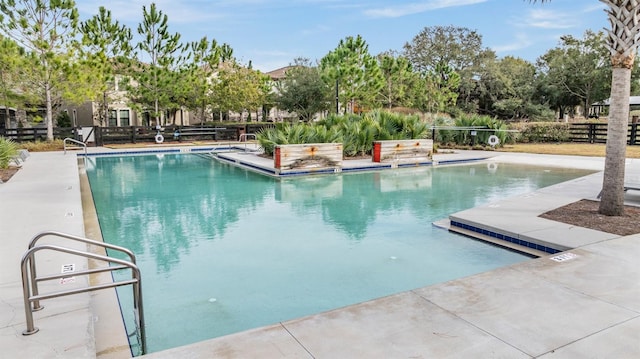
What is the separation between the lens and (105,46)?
22953 millimetres

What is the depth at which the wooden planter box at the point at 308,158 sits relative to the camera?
12.2 meters

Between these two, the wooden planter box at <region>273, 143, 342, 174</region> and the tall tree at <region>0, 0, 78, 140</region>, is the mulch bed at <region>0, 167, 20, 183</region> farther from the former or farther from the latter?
the tall tree at <region>0, 0, 78, 140</region>

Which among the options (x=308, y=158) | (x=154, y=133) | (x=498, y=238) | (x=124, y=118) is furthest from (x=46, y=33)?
(x=498, y=238)

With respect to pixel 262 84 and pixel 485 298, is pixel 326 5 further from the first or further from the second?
pixel 485 298

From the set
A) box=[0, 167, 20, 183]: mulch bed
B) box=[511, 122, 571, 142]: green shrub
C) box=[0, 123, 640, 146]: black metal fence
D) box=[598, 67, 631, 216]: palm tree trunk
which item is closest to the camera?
box=[598, 67, 631, 216]: palm tree trunk

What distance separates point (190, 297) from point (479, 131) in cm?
1739

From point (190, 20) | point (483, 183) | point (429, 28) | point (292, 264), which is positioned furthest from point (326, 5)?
point (292, 264)

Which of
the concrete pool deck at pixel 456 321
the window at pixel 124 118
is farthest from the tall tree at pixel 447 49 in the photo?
the concrete pool deck at pixel 456 321

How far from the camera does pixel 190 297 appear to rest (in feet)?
14.2

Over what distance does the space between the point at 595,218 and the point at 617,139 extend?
109cm

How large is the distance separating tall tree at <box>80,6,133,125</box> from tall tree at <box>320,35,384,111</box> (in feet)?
36.5

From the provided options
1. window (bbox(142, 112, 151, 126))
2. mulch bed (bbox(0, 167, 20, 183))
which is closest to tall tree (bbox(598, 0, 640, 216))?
mulch bed (bbox(0, 167, 20, 183))

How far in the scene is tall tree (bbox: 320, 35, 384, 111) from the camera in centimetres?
2765

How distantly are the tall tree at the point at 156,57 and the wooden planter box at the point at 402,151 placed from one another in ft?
50.9
